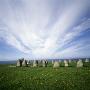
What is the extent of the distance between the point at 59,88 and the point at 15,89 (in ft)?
12.8

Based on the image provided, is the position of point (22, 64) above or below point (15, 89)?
above

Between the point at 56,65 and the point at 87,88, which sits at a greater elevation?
the point at 56,65

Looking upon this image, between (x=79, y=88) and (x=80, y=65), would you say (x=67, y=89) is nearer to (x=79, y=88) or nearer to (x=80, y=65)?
(x=79, y=88)

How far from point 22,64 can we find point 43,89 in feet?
115

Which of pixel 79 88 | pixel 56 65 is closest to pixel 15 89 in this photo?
pixel 79 88

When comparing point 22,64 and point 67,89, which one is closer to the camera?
point 67,89

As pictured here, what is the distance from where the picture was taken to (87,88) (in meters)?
12.7

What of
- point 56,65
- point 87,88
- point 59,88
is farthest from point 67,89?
point 56,65

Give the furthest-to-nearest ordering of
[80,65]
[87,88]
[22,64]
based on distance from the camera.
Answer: [22,64] < [80,65] < [87,88]

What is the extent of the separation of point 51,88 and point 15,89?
3197 mm

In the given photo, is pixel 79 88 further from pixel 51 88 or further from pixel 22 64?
pixel 22 64

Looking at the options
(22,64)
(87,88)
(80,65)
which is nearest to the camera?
(87,88)

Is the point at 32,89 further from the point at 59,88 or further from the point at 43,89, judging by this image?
the point at 59,88

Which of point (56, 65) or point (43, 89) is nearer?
point (43, 89)
